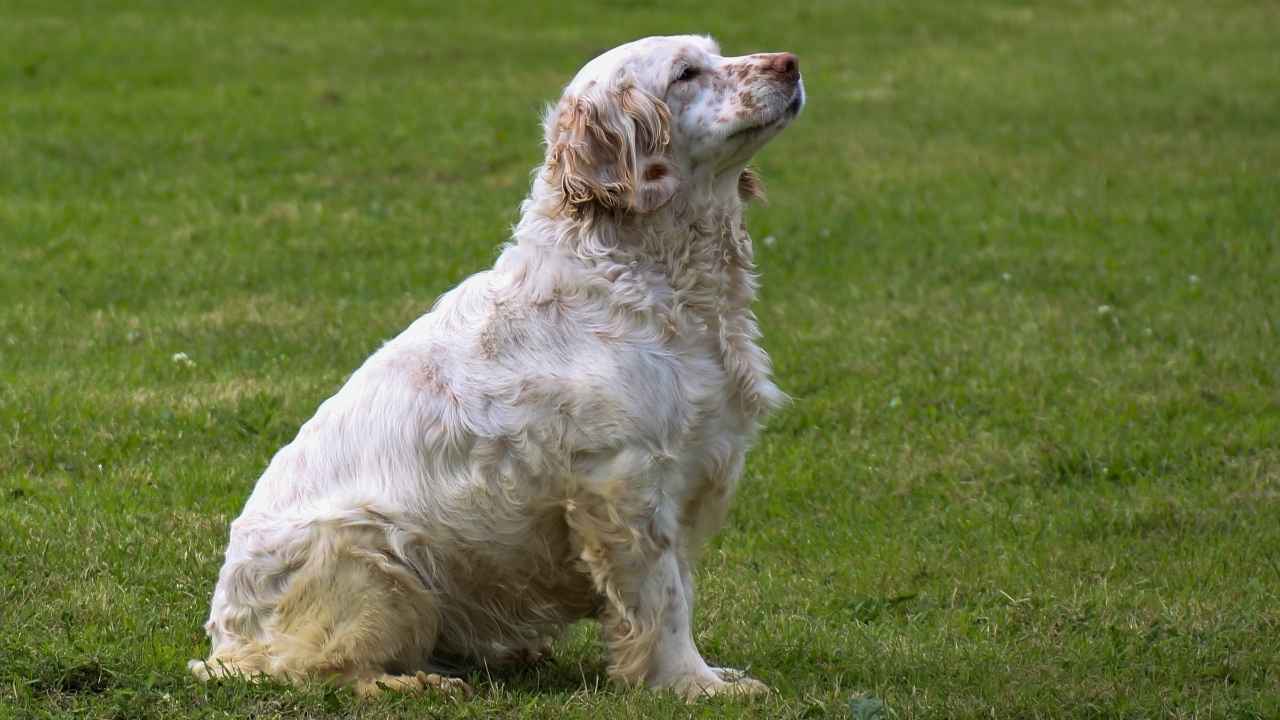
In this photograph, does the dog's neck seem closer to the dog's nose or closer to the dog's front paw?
the dog's nose

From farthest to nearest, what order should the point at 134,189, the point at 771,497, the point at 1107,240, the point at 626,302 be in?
1. the point at 134,189
2. the point at 1107,240
3. the point at 771,497
4. the point at 626,302

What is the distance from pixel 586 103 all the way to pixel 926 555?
254cm

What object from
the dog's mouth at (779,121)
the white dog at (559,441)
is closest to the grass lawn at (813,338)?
the white dog at (559,441)

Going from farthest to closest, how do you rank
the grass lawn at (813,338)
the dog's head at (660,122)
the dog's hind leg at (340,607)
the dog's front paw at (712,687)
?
the grass lawn at (813,338) < the dog's head at (660,122) < the dog's front paw at (712,687) < the dog's hind leg at (340,607)

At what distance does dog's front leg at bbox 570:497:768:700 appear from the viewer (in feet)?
16.5

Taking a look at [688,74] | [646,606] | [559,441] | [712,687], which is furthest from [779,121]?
[712,687]

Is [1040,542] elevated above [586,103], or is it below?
below

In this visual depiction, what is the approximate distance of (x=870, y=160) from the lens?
598 inches

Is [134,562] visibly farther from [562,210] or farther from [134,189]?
[134,189]

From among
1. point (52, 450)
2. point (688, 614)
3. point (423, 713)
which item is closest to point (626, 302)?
point (688, 614)

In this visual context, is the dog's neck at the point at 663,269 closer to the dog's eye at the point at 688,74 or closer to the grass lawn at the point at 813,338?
the dog's eye at the point at 688,74

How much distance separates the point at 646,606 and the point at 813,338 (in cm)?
493

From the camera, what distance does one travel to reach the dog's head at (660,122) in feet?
17.1

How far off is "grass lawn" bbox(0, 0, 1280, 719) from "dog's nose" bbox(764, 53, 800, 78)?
1.83m
